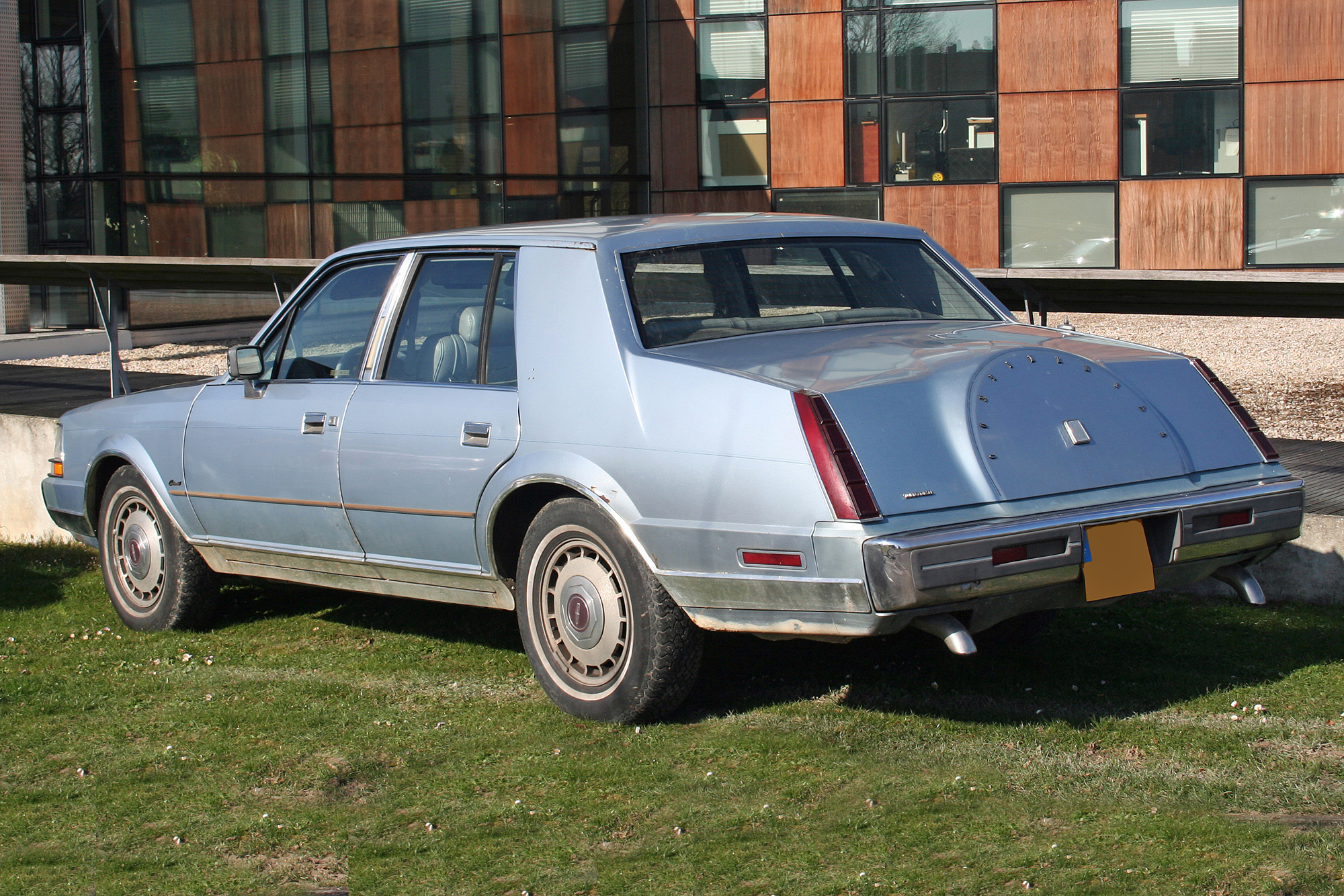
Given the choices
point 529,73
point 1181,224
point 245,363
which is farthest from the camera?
point 529,73

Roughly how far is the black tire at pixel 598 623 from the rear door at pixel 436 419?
325 mm

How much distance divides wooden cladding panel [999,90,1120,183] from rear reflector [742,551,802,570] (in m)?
19.6

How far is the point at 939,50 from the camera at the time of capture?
2253 centimetres

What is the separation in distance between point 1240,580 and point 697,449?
1.85 meters

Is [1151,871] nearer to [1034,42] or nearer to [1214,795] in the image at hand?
[1214,795]

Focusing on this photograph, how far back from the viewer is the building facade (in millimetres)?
18812

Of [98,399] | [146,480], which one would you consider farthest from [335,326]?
[98,399]

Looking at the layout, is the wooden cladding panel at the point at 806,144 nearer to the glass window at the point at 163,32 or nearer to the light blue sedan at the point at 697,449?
the glass window at the point at 163,32

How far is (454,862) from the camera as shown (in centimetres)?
351

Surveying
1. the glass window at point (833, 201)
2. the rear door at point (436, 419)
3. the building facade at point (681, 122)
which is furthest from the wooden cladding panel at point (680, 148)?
the rear door at point (436, 419)

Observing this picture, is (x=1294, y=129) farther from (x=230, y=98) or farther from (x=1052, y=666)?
(x=1052, y=666)

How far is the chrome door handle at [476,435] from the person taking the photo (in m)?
4.73

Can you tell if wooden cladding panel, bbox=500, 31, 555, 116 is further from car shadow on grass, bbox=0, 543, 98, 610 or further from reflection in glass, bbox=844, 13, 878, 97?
car shadow on grass, bbox=0, 543, 98, 610

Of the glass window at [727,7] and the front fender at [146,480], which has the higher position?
the glass window at [727,7]
